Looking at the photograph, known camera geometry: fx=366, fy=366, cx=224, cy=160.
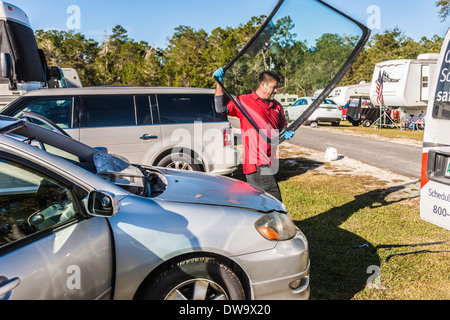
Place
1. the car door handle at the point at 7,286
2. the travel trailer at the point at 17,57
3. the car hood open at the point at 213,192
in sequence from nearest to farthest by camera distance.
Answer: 1. the car door handle at the point at 7,286
2. the car hood open at the point at 213,192
3. the travel trailer at the point at 17,57

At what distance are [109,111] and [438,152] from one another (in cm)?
479

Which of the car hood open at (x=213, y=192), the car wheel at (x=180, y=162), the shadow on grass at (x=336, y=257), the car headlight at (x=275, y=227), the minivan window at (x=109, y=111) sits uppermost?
the minivan window at (x=109, y=111)

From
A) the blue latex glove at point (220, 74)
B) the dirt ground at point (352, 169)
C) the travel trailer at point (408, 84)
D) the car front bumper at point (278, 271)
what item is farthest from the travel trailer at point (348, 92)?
the car front bumper at point (278, 271)

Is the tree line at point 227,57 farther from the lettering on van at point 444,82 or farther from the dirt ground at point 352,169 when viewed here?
the dirt ground at point 352,169

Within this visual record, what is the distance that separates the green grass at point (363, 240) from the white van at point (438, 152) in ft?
1.99

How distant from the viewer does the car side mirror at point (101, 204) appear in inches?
78.2

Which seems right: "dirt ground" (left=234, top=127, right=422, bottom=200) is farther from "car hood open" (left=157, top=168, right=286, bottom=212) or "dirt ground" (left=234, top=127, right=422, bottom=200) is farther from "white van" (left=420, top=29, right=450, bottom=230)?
"car hood open" (left=157, top=168, right=286, bottom=212)

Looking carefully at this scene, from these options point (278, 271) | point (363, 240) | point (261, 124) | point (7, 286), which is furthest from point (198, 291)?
point (363, 240)

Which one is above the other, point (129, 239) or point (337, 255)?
point (129, 239)

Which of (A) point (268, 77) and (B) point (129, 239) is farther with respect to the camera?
(A) point (268, 77)

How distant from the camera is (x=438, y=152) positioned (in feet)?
11.4

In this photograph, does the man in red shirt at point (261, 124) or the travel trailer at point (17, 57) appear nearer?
the man in red shirt at point (261, 124)

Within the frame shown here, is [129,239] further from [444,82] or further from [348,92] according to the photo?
[348,92]

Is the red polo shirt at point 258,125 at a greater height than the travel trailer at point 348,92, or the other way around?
the travel trailer at point 348,92
